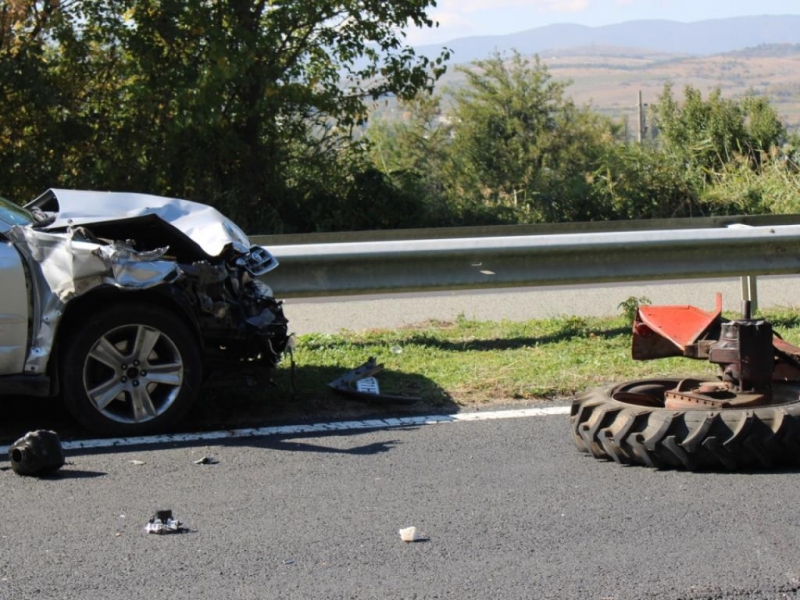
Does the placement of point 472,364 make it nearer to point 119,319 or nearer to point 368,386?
point 368,386

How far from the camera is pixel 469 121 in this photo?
19.4 metres

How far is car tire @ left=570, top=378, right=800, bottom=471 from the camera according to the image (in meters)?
5.12

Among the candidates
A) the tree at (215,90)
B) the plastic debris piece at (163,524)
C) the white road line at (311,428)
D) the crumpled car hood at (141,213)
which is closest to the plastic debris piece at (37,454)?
the white road line at (311,428)

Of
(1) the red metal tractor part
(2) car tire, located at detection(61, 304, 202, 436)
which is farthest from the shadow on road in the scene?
(1) the red metal tractor part

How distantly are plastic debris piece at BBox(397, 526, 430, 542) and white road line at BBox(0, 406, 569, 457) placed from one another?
1760 mm

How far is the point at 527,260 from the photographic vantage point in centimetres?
883

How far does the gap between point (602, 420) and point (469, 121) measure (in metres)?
14.4

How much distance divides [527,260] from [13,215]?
156 inches

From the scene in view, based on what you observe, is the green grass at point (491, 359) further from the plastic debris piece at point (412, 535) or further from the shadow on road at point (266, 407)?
the plastic debris piece at point (412, 535)

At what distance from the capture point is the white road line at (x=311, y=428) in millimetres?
6043

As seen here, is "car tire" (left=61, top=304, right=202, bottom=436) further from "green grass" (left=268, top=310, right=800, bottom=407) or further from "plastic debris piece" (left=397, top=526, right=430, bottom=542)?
"plastic debris piece" (left=397, top=526, right=430, bottom=542)

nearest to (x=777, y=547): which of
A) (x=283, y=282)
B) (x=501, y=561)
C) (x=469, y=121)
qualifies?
(x=501, y=561)

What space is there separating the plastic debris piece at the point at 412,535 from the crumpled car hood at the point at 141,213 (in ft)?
8.00

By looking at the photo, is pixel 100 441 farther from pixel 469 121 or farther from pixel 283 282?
pixel 469 121
